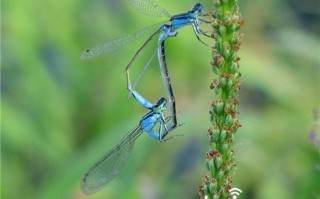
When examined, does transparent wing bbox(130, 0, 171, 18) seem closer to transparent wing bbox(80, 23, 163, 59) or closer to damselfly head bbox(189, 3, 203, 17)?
transparent wing bbox(80, 23, 163, 59)

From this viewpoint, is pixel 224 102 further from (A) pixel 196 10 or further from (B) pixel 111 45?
(B) pixel 111 45

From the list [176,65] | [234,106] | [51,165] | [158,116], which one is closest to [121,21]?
[176,65]

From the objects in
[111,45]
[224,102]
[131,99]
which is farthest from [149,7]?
[131,99]

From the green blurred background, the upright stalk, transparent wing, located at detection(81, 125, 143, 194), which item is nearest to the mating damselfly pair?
transparent wing, located at detection(81, 125, 143, 194)

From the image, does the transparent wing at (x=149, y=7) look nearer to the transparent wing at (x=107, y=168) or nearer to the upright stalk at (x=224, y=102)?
the transparent wing at (x=107, y=168)

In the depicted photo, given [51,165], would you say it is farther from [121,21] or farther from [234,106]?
[234,106]

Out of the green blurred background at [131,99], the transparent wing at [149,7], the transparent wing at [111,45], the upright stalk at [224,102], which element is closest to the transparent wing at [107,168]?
the transparent wing at [111,45]

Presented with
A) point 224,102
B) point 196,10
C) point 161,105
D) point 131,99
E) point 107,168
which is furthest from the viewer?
point 131,99
